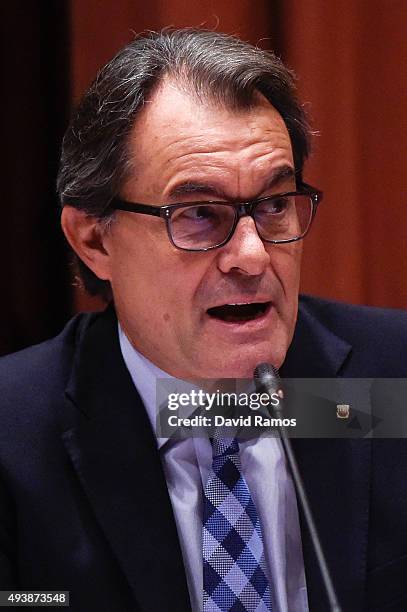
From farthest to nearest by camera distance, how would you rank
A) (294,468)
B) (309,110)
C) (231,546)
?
(309,110), (231,546), (294,468)

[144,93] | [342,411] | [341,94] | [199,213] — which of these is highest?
[341,94]

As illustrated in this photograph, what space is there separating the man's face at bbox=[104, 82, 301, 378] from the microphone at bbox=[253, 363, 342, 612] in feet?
0.32

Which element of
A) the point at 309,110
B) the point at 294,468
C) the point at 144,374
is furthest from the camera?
the point at 309,110

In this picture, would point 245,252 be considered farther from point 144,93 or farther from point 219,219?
point 144,93

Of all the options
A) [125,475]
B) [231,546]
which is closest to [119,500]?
[125,475]

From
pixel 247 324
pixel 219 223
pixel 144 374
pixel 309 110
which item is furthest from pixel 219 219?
pixel 309 110

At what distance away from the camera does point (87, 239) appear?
1058 mm

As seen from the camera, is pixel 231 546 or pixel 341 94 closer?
pixel 231 546

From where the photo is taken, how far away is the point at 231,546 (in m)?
0.86

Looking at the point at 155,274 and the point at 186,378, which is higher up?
the point at 155,274

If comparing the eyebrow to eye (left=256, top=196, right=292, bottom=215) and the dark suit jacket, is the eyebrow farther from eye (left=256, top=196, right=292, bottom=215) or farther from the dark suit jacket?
the dark suit jacket

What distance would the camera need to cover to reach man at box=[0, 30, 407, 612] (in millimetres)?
879

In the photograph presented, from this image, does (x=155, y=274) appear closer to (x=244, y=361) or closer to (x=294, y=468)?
(x=244, y=361)

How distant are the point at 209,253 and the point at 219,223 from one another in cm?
3
